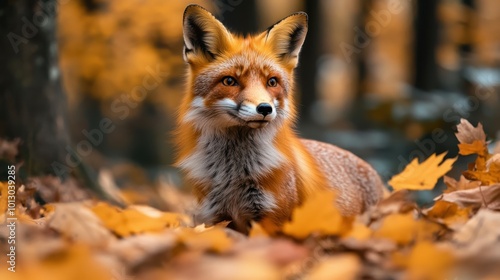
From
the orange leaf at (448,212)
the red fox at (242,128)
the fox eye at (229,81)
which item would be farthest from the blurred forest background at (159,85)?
the orange leaf at (448,212)

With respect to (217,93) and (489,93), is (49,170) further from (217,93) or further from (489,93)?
(489,93)

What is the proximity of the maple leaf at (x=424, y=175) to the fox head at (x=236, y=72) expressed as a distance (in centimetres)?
105

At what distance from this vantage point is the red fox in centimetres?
449

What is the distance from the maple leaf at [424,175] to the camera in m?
3.79

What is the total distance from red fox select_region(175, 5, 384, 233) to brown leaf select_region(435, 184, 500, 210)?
1.29 metres

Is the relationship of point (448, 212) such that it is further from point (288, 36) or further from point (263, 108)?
point (288, 36)

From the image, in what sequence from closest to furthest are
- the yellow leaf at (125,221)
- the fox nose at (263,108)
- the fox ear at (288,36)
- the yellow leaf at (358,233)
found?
the yellow leaf at (358,233) < the yellow leaf at (125,221) < the fox nose at (263,108) < the fox ear at (288,36)

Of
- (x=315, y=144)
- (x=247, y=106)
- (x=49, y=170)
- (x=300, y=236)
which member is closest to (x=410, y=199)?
(x=300, y=236)

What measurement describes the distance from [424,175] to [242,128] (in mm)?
1545

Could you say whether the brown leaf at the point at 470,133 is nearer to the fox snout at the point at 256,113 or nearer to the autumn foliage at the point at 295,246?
the autumn foliage at the point at 295,246

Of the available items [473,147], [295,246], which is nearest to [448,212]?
[473,147]

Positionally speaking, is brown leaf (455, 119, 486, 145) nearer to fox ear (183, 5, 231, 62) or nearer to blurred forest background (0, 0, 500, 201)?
fox ear (183, 5, 231, 62)

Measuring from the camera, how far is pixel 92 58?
14477 mm

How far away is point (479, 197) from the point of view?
3.68 meters
